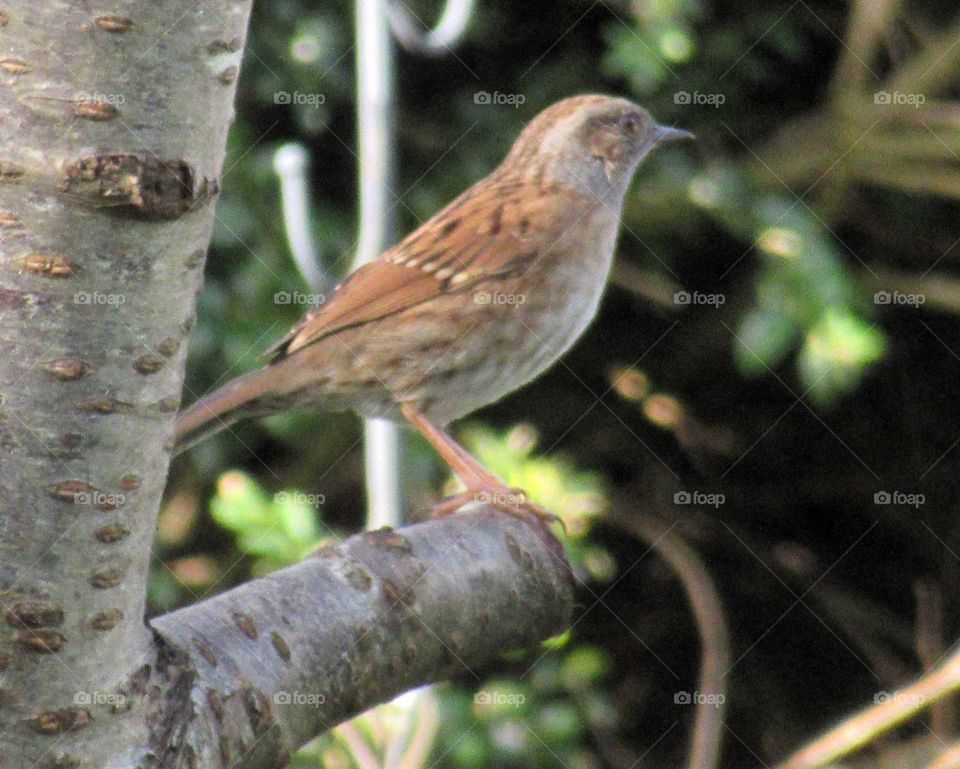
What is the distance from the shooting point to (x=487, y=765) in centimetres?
455

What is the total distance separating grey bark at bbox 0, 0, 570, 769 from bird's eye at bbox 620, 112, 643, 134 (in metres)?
2.93

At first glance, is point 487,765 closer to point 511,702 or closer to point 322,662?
point 511,702

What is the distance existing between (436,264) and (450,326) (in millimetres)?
205

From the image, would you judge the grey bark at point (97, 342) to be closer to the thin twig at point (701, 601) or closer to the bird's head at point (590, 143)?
the bird's head at point (590, 143)

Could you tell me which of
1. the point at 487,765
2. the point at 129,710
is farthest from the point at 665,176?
the point at 129,710

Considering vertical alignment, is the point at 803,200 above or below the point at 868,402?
above

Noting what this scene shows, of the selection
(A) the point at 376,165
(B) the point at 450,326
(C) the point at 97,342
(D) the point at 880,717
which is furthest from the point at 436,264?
(C) the point at 97,342

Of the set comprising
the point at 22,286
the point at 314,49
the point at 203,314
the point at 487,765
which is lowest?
the point at 487,765

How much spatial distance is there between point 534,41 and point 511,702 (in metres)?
2.20

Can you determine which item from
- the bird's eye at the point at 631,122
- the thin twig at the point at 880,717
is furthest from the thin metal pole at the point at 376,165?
the thin twig at the point at 880,717

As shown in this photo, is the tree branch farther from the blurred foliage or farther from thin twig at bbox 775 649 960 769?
thin twig at bbox 775 649 960 769

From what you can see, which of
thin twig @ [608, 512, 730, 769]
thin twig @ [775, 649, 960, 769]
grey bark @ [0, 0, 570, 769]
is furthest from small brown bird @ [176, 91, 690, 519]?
grey bark @ [0, 0, 570, 769]

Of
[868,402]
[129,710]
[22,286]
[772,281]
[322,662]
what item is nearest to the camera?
[22,286]

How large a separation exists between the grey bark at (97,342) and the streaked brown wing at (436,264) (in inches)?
86.5
